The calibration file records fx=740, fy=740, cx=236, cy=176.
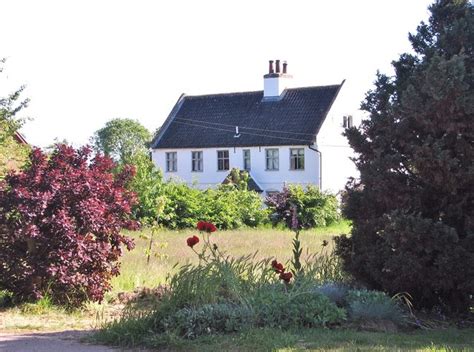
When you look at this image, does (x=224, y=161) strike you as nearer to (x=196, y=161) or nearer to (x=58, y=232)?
(x=196, y=161)

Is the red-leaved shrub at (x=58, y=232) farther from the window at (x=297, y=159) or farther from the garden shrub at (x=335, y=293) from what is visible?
the window at (x=297, y=159)

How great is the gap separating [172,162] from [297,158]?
1052 centimetres

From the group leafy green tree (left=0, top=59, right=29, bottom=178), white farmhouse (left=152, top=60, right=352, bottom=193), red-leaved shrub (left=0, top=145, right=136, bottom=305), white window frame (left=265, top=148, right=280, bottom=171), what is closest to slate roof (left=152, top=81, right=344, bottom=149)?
white farmhouse (left=152, top=60, right=352, bottom=193)

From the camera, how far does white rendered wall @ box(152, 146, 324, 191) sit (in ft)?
160

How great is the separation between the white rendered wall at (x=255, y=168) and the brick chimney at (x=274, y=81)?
14.1 ft

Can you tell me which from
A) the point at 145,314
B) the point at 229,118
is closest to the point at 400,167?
the point at 145,314

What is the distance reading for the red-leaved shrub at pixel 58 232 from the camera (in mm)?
10289

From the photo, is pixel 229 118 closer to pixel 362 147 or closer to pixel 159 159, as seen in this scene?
pixel 159 159

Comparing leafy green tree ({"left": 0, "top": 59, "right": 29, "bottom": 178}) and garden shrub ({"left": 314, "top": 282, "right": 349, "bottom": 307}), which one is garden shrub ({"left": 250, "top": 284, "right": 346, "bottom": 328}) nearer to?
garden shrub ({"left": 314, "top": 282, "right": 349, "bottom": 307})

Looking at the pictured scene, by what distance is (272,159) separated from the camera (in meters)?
50.4

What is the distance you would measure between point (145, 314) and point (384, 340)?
280 cm

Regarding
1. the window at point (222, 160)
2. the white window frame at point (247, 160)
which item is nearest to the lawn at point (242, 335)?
the white window frame at point (247, 160)

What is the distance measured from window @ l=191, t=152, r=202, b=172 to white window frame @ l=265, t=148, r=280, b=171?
558 centimetres

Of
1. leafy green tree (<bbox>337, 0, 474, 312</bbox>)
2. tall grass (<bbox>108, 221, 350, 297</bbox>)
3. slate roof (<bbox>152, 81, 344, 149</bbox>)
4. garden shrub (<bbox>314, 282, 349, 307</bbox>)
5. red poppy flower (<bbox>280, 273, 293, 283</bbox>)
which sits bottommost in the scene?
tall grass (<bbox>108, 221, 350, 297</bbox>)
